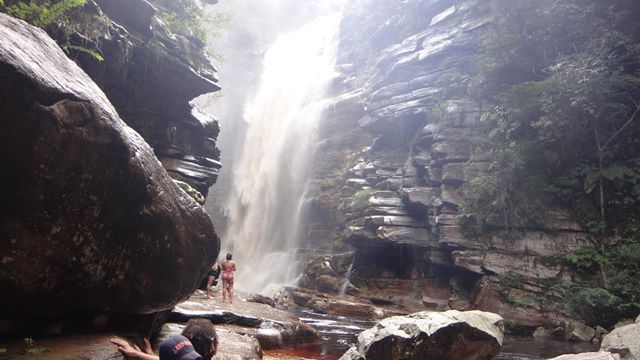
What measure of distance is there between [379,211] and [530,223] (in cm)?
778

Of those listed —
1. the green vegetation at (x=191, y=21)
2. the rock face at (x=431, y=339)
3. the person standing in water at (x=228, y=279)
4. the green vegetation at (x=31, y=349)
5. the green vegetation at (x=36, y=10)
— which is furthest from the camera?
the green vegetation at (x=191, y=21)

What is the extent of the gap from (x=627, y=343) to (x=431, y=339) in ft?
13.0

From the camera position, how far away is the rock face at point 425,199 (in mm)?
16422

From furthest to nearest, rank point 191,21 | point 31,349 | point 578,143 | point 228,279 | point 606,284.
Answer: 1. point 578,143
2. point 191,21
3. point 606,284
4. point 228,279
5. point 31,349

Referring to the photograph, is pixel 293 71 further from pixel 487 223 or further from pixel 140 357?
pixel 140 357

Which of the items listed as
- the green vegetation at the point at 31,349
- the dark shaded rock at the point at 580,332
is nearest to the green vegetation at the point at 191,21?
the green vegetation at the point at 31,349

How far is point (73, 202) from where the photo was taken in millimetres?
4293

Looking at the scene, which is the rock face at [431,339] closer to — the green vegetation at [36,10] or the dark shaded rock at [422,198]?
the green vegetation at [36,10]

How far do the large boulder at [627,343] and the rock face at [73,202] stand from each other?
795 cm

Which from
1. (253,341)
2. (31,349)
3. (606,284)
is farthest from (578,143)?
(31,349)

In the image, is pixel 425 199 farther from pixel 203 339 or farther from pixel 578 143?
pixel 203 339

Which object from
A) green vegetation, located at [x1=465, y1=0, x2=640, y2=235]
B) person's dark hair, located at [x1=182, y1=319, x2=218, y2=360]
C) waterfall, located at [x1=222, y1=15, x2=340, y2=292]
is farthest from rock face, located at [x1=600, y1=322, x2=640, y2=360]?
waterfall, located at [x1=222, y1=15, x2=340, y2=292]

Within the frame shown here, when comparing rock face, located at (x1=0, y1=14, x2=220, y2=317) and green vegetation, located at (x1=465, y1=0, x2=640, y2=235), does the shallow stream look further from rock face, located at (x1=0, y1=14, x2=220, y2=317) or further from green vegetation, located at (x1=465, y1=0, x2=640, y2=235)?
green vegetation, located at (x1=465, y1=0, x2=640, y2=235)

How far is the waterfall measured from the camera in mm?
28891
